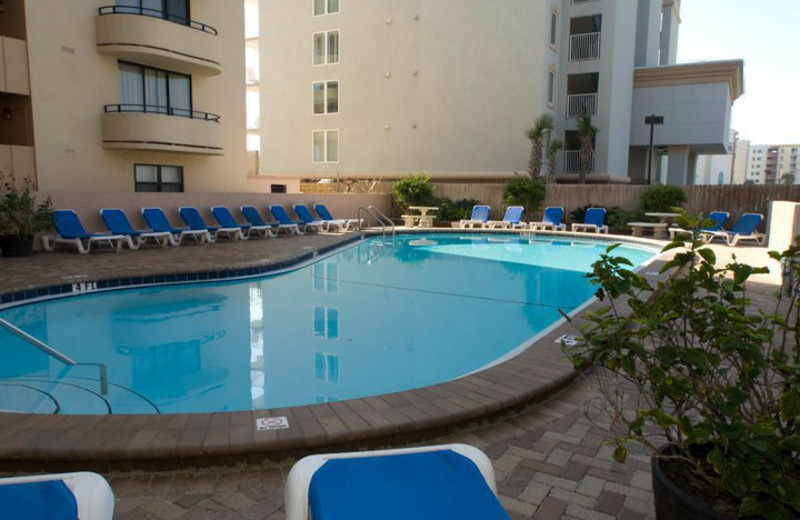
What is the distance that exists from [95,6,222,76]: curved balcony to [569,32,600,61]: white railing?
15.5m

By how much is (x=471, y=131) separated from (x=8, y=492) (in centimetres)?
2384

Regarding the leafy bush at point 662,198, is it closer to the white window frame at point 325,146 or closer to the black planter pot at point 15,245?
the white window frame at point 325,146

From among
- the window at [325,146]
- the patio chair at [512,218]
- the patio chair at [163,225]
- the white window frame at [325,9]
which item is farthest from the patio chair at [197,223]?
the white window frame at [325,9]

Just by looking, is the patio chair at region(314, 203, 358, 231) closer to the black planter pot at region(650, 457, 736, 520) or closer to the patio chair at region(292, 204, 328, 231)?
the patio chair at region(292, 204, 328, 231)

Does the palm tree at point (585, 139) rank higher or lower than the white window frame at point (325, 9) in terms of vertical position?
lower

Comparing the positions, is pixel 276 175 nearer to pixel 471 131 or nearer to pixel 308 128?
pixel 308 128

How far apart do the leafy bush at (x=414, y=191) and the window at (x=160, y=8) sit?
888 centimetres

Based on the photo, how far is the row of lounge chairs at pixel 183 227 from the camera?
11941 mm

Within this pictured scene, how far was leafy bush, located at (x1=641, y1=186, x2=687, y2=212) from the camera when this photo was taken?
1883 centimetres

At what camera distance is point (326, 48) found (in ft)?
88.9

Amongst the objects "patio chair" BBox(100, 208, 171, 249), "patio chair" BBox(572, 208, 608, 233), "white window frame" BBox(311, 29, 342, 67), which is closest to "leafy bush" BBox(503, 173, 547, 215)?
"patio chair" BBox(572, 208, 608, 233)

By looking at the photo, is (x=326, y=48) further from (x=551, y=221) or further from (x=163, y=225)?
(x=163, y=225)

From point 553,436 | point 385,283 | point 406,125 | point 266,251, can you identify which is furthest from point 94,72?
point 553,436

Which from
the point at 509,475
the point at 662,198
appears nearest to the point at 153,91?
the point at 662,198
